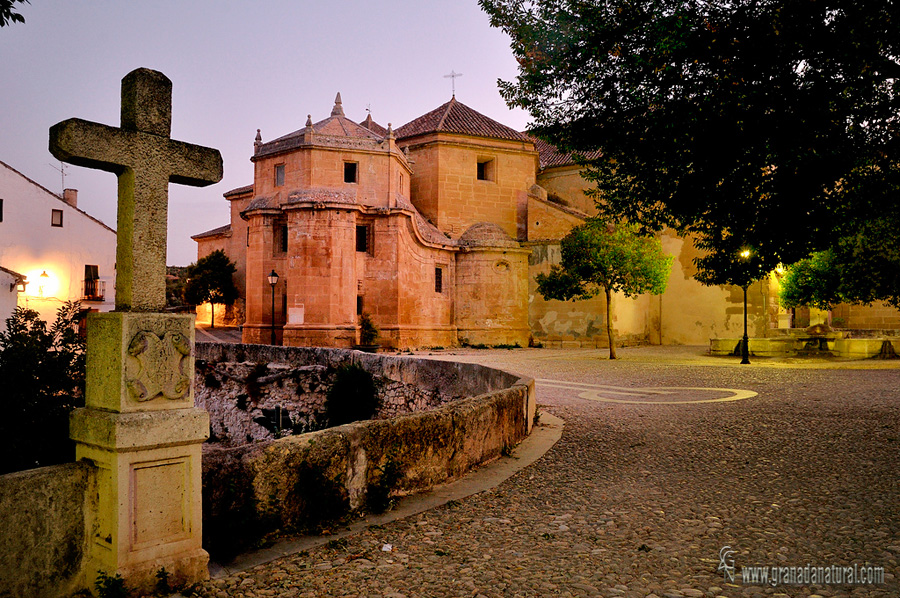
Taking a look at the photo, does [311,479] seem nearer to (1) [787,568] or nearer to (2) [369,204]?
(1) [787,568]

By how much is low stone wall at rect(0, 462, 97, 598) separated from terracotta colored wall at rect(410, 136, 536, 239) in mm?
28697

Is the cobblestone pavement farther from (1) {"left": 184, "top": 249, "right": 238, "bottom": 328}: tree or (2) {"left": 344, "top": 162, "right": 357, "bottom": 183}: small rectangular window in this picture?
(1) {"left": 184, "top": 249, "right": 238, "bottom": 328}: tree

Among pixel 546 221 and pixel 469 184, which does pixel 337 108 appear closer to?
pixel 469 184

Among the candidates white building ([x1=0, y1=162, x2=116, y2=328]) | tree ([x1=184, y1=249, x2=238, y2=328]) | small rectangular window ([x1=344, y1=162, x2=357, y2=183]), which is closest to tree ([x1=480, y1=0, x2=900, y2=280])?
small rectangular window ([x1=344, y1=162, x2=357, y2=183])

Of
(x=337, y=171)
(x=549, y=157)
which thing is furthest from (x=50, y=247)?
(x=549, y=157)

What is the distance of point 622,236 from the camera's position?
2173 cm

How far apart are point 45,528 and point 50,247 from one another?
96.7ft

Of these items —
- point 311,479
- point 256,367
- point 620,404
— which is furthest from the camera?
point 256,367

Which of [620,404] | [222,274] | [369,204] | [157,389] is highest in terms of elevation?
[369,204]

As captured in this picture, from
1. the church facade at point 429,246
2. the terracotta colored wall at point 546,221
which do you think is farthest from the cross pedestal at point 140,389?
the terracotta colored wall at point 546,221

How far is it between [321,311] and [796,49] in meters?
20.5

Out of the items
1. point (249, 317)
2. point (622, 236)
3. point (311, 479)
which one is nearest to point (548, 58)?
point (311, 479)

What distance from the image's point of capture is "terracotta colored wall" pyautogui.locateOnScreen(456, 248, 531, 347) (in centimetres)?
2998

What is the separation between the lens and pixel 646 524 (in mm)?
4168
